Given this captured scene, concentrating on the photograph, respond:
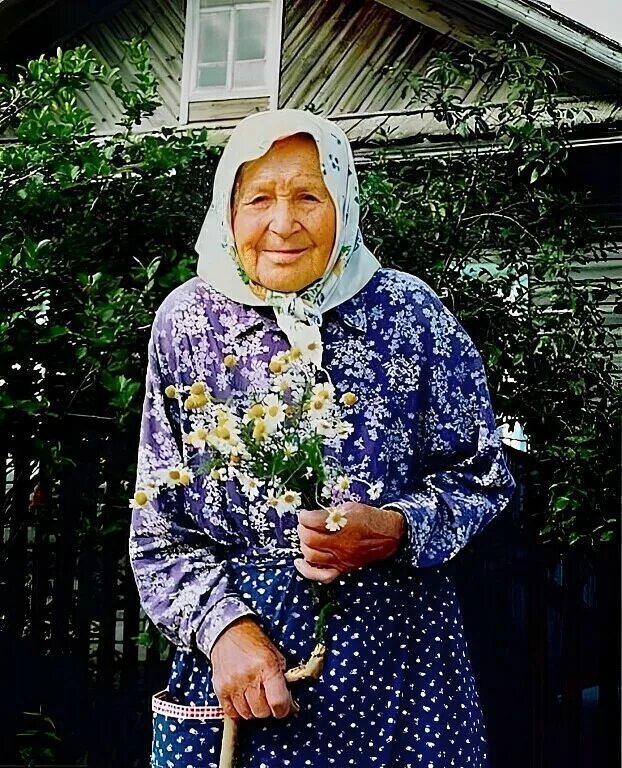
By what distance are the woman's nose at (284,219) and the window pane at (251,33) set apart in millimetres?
624

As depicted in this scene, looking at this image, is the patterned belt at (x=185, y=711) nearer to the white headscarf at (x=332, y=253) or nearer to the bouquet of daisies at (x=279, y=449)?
the bouquet of daisies at (x=279, y=449)

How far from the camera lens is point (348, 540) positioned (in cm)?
178

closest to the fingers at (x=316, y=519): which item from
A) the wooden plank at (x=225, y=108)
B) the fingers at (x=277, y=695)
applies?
the fingers at (x=277, y=695)

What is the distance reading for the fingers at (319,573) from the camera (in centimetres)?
179

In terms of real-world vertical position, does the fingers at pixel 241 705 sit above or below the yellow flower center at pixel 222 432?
below

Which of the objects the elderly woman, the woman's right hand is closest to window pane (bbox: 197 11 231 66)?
the elderly woman

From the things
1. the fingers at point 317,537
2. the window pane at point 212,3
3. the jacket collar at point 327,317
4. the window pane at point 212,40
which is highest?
the window pane at point 212,3

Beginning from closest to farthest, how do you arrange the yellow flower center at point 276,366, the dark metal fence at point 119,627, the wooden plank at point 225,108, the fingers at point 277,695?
the fingers at point 277,695 < the yellow flower center at point 276,366 < the dark metal fence at point 119,627 < the wooden plank at point 225,108

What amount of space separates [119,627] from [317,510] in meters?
0.70

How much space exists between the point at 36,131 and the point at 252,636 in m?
1.19

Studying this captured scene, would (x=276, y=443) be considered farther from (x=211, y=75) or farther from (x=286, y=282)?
(x=211, y=75)

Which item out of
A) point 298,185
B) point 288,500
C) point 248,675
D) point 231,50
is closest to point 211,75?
point 231,50

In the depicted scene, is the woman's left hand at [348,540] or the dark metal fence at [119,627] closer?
the woman's left hand at [348,540]

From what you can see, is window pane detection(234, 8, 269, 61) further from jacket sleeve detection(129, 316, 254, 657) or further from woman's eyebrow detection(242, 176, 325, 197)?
jacket sleeve detection(129, 316, 254, 657)
